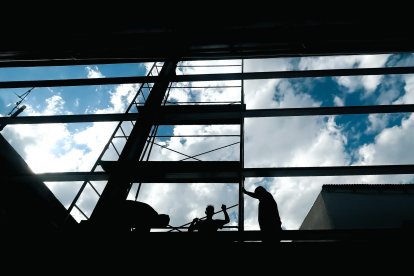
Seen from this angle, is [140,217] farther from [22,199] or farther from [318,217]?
[318,217]

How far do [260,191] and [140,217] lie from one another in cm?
184

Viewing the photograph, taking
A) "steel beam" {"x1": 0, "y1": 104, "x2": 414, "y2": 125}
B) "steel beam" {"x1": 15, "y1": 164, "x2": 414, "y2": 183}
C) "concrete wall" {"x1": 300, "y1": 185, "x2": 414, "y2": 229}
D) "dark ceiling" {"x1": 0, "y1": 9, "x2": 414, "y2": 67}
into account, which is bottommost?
"steel beam" {"x1": 15, "y1": 164, "x2": 414, "y2": 183}

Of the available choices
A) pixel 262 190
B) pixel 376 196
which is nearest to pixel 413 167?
pixel 262 190

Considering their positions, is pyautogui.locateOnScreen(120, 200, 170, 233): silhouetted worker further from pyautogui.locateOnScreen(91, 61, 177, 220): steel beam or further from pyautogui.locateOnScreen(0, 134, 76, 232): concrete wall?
pyautogui.locateOnScreen(0, 134, 76, 232): concrete wall

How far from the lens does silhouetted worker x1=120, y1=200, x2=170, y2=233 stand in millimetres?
4023

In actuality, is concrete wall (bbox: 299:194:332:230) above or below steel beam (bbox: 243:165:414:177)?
above

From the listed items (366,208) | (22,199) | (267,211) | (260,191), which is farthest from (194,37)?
(366,208)

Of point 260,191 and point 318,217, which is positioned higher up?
point 318,217

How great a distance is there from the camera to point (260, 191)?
12.6 feet

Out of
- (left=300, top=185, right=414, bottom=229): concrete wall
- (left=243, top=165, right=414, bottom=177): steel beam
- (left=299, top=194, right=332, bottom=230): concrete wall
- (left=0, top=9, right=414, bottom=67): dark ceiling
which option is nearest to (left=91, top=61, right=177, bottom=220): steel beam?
(left=0, top=9, right=414, bottom=67): dark ceiling

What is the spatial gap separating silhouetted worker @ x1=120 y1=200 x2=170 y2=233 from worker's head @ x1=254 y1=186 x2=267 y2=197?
1.57m

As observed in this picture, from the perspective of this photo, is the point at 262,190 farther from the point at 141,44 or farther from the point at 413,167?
the point at 141,44

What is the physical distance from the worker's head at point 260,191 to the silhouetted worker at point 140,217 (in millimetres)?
1565

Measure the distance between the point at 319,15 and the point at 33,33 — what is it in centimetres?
423
